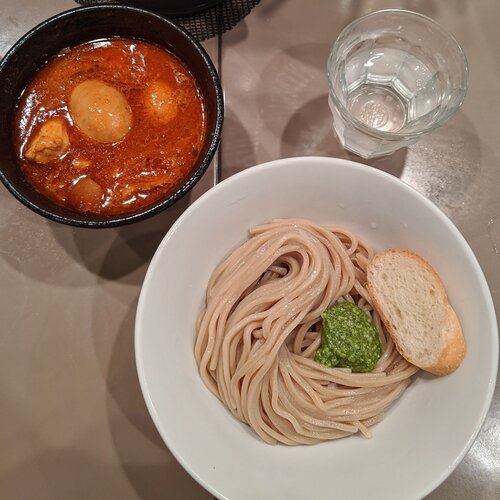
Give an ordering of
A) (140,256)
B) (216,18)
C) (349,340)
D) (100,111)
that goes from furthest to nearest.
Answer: (216,18)
(140,256)
(100,111)
(349,340)

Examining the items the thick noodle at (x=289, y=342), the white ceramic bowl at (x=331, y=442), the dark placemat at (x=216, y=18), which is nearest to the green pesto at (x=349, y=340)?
the thick noodle at (x=289, y=342)

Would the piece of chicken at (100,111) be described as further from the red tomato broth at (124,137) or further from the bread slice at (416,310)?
the bread slice at (416,310)

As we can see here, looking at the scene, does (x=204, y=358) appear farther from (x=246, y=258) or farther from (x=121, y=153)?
(x=121, y=153)

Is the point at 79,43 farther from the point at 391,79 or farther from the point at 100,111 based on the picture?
the point at 391,79

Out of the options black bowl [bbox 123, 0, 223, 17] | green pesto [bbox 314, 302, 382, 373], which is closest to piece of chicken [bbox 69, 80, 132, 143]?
black bowl [bbox 123, 0, 223, 17]

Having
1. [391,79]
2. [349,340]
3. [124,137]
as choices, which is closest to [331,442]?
[349,340]

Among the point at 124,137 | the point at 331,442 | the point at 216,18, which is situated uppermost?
the point at 216,18
